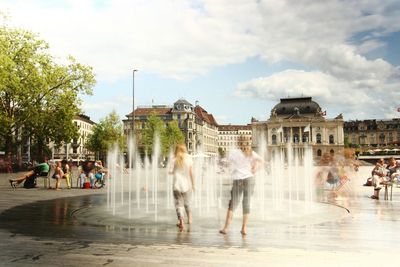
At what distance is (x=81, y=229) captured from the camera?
31.2 feet

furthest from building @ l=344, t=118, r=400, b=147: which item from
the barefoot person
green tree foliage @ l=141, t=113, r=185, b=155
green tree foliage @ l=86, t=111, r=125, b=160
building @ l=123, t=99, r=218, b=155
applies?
the barefoot person

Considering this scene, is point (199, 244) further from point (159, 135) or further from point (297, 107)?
point (297, 107)

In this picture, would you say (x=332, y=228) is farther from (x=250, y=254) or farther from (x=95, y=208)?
(x=95, y=208)

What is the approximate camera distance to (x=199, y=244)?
780 centimetres

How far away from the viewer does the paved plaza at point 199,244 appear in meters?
6.57

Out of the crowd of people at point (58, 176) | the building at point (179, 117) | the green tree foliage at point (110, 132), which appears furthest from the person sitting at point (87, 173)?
the building at point (179, 117)

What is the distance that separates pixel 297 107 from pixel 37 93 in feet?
397

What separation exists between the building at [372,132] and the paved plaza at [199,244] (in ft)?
574

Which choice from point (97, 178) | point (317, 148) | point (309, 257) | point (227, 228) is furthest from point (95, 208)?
point (317, 148)

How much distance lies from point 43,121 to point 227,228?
39.3 m

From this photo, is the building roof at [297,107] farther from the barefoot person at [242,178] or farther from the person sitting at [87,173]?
the barefoot person at [242,178]

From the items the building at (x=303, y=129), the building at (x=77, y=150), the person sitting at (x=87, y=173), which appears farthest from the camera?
the building at (x=303, y=129)

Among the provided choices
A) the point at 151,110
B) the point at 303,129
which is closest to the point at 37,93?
the point at 151,110

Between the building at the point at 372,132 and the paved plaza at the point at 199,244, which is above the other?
the building at the point at 372,132
